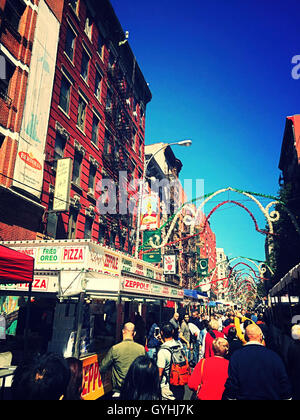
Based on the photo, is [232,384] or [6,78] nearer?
[232,384]

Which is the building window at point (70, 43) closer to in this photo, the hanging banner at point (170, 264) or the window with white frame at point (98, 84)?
the window with white frame at point (98, 84)

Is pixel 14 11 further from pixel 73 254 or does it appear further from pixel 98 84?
pixel 73 254

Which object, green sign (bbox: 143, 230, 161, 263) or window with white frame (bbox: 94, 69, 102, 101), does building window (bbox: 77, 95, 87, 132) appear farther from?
green sign (bbox: 143, 230, 161, 263)

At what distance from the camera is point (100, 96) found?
78.2ft

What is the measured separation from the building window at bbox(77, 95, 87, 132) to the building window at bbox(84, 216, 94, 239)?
622 centimetres

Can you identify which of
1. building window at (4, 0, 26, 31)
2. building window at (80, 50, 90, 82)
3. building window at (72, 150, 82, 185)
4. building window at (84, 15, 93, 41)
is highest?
Result: building window at (84, 15, 93, 41)

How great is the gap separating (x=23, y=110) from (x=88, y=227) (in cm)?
885

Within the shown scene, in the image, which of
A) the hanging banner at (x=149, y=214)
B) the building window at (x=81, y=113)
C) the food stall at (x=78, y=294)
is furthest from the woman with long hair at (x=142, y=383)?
the hanging banner at (x=149, y=214)

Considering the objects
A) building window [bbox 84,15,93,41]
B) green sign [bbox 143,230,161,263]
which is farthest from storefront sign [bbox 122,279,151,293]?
building window [bbox 84,15,93,41]

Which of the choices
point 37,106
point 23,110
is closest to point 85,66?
point 37,106

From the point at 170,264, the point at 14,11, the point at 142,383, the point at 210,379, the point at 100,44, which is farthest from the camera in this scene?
the point at 170,264

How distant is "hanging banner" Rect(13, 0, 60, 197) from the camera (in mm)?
14516

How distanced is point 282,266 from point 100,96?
24667mm

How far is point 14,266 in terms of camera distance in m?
7.04
